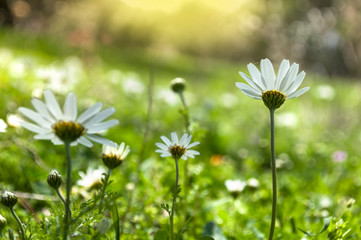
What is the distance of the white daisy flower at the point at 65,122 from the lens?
685mm

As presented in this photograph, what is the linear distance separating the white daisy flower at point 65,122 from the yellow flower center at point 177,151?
0.19m

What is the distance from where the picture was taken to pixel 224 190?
1699mm

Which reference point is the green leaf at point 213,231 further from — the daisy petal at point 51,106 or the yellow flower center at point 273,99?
the daisy petal at point 51,106

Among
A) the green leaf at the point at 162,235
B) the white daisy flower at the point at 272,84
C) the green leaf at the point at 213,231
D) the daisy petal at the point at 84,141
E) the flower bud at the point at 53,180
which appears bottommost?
the green leaf at the point at 162,235

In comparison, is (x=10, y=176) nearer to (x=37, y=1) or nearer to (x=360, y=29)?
(x=360, y=29)

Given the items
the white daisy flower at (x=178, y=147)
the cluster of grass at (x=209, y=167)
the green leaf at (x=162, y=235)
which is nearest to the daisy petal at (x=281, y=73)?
the white daisy flower at (x=178, y=147)

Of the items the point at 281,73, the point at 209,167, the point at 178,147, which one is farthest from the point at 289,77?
the point at 209,167

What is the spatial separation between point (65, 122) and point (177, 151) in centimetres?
27

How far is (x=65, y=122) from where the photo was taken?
0.70 metres

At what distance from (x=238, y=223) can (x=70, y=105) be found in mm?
784

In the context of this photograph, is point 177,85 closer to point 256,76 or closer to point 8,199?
point 256,76

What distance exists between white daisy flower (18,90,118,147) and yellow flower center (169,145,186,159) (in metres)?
0.19

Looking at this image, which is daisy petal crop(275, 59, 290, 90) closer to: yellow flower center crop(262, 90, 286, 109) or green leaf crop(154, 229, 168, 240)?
yellow flower center crop(262, 90, 286, 109)

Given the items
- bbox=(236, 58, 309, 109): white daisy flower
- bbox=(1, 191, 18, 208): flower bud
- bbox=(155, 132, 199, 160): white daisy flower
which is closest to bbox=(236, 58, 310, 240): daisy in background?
bbox=(236, 58, 309, 109): white daisy flower
